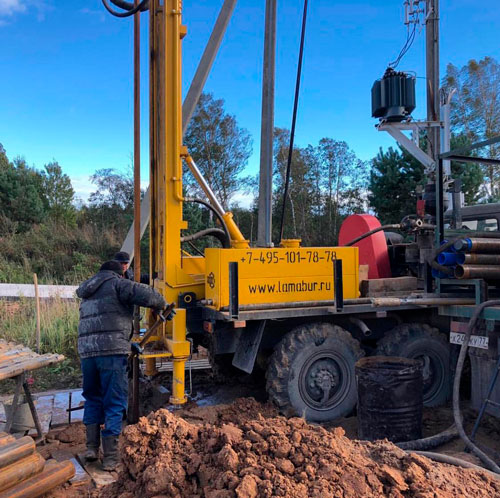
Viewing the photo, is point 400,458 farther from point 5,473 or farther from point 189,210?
point 189,210

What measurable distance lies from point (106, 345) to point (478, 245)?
137 inches

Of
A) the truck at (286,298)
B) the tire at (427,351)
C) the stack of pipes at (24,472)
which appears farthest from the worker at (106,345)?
the tire at (427,351)

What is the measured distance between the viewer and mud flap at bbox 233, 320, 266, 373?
530cm

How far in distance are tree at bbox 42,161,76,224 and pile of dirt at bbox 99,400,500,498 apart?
2765cm

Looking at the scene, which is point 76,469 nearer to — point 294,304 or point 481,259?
point 294,304

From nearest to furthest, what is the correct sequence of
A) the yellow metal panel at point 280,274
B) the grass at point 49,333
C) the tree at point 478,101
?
the yellow metal panel at point 280,274 → the grass at point 49,333 → the tree at point 478,101

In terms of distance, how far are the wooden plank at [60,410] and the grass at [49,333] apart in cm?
57

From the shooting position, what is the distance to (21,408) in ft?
16.4

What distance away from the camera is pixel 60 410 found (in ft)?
19.1

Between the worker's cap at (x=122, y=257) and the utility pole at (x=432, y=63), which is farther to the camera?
the utility pole at (x=432, y=63)

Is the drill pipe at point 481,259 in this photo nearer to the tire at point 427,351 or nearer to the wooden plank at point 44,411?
the tire at point 427,351

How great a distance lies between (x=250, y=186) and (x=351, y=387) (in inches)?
924

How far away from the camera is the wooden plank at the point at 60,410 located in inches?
215

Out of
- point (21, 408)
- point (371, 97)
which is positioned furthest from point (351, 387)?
point (371, 97)
